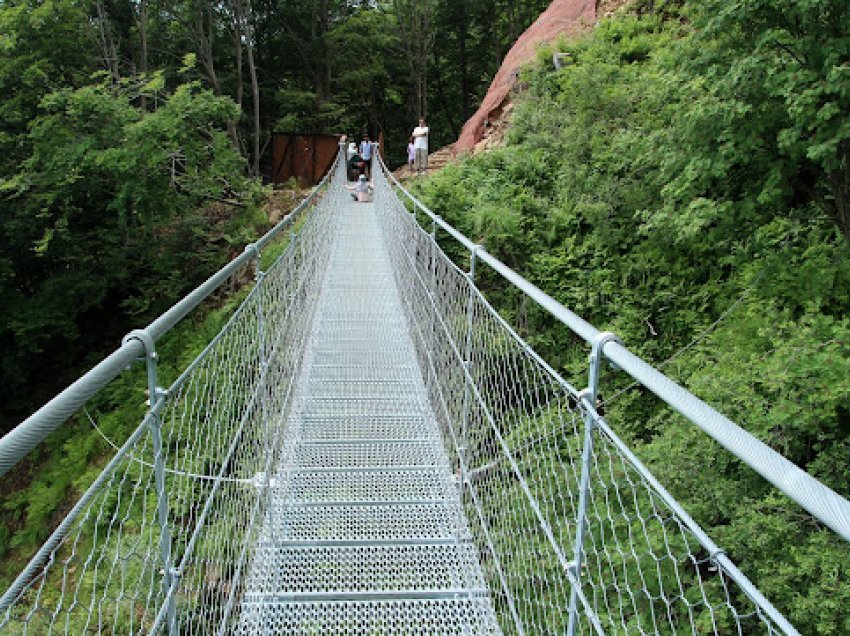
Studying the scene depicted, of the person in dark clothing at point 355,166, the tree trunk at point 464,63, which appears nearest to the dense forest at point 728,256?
the person in dark clothing at point 355,166

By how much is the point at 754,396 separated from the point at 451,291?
65.0 inches

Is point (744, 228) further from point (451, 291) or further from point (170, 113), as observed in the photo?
point (170, 113)

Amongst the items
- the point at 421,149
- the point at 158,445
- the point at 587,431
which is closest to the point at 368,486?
the point at 158,445

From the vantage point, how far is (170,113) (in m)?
9.62

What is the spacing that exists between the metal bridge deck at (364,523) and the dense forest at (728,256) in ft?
4.03

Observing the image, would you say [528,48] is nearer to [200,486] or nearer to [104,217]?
[104,217]

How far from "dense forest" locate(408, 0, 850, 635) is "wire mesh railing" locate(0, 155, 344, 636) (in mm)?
2061

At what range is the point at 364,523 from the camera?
2789 mm

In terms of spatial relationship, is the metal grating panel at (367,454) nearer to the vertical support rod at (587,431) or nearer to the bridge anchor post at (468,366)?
the bridge anchor post at (468,366)

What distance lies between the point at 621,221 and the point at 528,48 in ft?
24.6

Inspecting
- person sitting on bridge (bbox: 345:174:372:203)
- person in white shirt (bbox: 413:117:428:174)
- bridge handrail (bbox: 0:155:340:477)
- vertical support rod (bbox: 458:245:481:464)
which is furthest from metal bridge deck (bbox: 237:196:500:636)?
person sitting on bridge (bbox: 345:174:372:203)

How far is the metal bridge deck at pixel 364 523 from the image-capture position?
2.32m

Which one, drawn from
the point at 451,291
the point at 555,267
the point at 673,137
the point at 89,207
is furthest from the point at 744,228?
the point at 89,207

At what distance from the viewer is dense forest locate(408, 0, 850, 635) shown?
2877 millimetres
